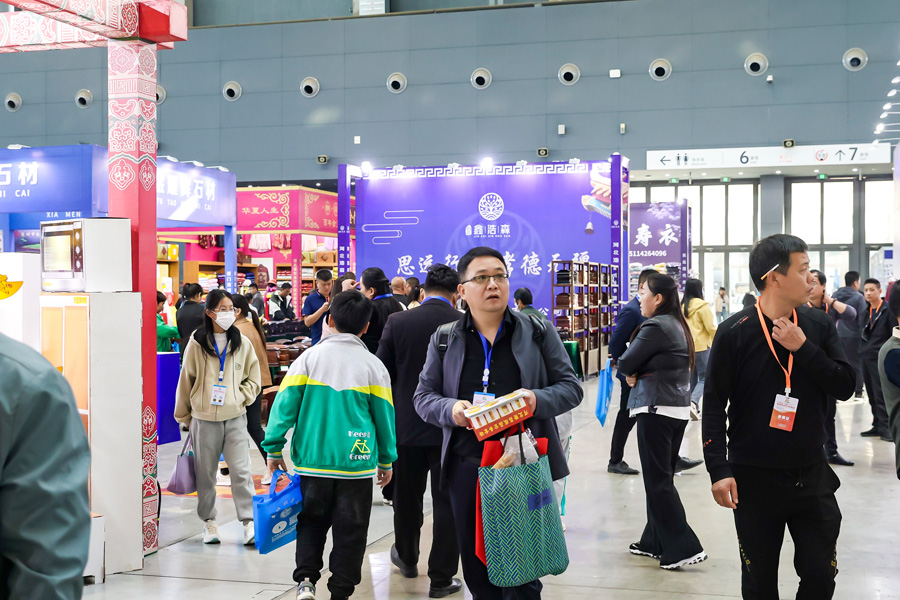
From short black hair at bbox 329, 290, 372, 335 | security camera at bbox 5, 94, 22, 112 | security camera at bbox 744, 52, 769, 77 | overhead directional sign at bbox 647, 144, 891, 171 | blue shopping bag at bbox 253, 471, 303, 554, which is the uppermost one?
security camera at bbox 744, 52, 769, 77

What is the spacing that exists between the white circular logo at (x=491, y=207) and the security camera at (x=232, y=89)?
10.0 m

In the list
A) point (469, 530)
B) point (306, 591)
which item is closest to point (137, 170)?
point (306, 591)

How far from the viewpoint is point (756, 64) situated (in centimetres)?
1992

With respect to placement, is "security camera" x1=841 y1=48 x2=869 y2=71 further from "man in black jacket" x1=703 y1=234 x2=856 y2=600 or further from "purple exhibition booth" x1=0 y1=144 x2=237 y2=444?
"man in black jacket" x1=703 y1=234 x2=856 y2=600

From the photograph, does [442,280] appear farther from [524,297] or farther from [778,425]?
[524,297]

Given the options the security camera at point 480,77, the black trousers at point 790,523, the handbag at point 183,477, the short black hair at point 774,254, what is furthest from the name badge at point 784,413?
the security camera at point 480,77

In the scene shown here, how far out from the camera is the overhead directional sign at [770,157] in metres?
19.3

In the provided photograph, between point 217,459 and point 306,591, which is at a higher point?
point 217,459

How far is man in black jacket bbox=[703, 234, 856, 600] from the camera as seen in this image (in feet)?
8.96

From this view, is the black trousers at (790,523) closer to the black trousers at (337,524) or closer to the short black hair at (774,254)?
the short black hair at (774,254)

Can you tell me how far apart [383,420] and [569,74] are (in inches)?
719

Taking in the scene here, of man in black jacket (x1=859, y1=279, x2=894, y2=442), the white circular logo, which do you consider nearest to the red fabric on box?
man in black jacket (x1=859, y1=279, x2=894, y2=442)

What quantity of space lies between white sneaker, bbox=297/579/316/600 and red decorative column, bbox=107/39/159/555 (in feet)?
4.82

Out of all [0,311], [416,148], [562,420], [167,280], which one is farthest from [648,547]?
[416,148]
